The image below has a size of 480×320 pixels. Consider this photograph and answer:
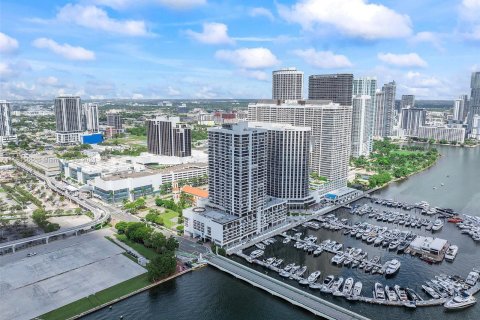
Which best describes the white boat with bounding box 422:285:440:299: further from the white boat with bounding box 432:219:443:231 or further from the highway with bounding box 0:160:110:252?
the highway with bounding box 0:160:110:252

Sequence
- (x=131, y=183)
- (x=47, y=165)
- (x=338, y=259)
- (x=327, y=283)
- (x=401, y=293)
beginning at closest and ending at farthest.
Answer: (x=401, y=293) → (x=327, y=283) → (x=338, y=259) → (x=131, y=183) → (x=47, y=165)

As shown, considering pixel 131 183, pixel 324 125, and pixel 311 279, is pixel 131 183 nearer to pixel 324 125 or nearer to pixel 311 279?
pixel 324 125

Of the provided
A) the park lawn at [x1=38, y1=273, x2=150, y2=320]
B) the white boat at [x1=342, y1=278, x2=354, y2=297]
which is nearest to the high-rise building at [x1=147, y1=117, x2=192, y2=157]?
the park lawn at [x1=38, y1=273, x2=150, y2=320]

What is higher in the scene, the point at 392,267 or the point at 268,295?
the point at 392,267

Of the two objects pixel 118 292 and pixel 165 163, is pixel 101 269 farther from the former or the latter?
pixel 165 163

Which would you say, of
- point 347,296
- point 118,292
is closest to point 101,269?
point 118,292

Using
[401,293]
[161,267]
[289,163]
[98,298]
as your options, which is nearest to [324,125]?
[289,163]
